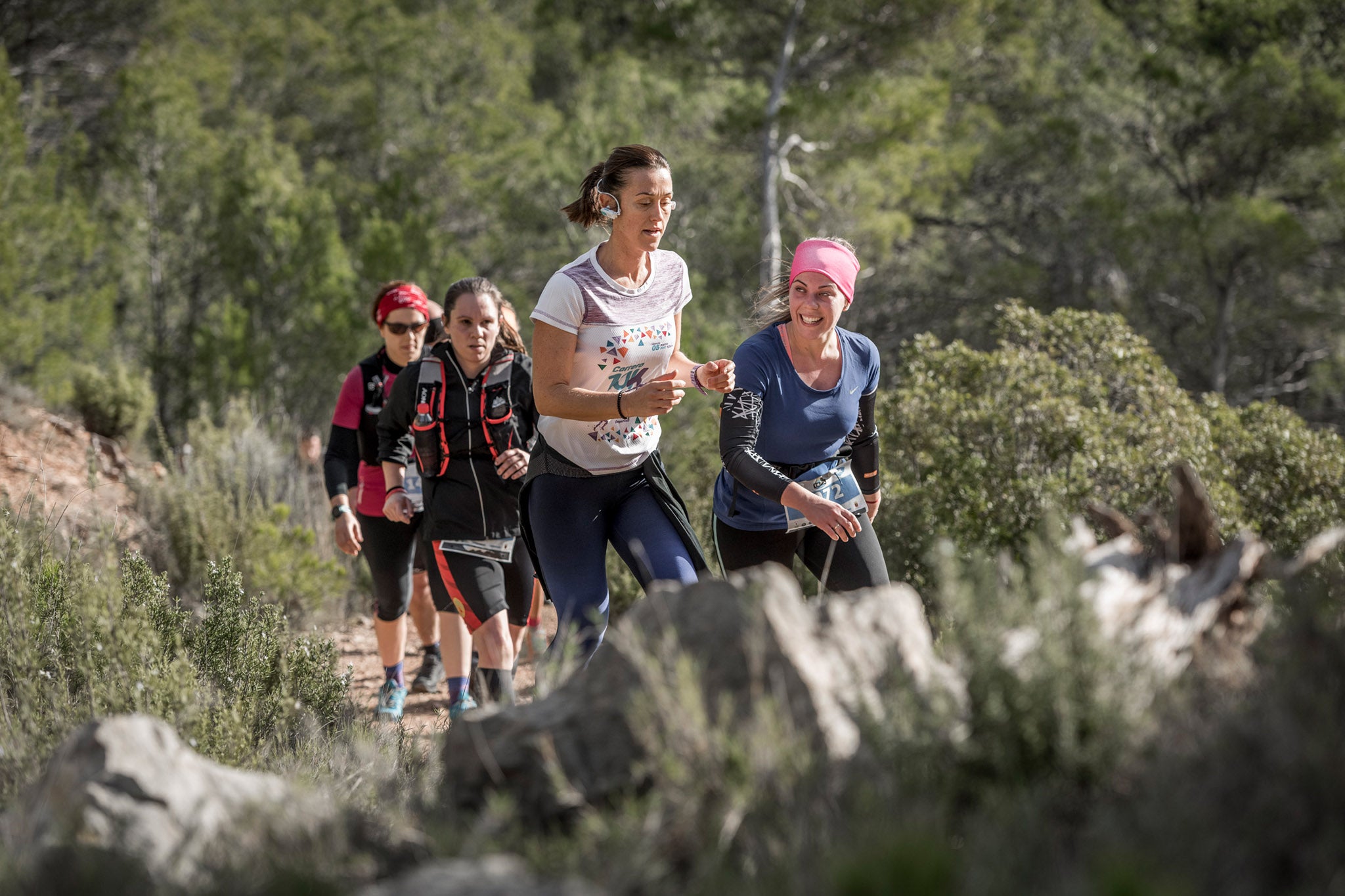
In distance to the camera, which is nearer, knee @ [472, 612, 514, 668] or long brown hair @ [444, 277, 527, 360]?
knee @ [472, 612, 514, 668]

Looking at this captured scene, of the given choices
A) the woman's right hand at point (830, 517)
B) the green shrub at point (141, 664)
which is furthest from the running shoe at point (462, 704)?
the woman's right hand at point (830, 517)

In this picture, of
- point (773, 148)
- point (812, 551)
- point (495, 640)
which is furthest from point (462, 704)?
point (773, 148)

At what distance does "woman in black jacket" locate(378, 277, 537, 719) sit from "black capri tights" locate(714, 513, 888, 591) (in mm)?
790

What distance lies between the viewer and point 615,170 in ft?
10.8

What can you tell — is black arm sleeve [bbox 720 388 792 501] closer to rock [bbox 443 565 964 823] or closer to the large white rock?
rock [bbox 443 565 964 823]

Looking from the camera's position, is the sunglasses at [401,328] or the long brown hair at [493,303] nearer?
Result: the long brown hair at [493,303]

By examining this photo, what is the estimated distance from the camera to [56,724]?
2877 millimetres

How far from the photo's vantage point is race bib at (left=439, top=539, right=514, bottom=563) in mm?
3906

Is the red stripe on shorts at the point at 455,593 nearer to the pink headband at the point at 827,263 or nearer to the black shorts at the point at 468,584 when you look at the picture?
the black shorts at the point at 468,584

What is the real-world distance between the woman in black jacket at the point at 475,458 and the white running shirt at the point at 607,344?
62 centimetres

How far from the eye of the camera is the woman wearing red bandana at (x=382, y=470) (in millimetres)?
4695

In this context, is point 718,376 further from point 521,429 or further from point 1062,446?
point 1062,446

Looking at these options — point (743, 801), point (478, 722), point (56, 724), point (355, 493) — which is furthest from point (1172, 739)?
point (355, 493)

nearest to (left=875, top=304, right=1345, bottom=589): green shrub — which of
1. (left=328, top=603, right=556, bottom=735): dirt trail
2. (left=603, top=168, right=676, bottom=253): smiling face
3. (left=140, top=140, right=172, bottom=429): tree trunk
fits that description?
(left=328, top=603, right=556, bottom=735): dirt trail
